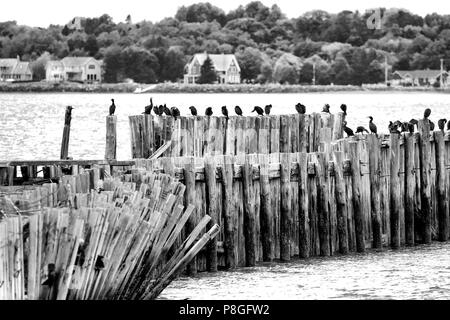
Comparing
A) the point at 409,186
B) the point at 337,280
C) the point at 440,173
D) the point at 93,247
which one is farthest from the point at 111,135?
the point at 93,247

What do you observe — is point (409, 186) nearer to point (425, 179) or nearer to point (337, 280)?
point (425, 179)

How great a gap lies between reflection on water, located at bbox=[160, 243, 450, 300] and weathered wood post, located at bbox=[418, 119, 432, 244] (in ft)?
1.27

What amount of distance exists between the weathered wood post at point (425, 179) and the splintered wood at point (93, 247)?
8.04m

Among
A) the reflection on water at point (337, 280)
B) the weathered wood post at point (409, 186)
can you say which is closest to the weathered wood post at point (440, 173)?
the weathered wood post at point (409, 186)

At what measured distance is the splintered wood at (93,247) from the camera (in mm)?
12938

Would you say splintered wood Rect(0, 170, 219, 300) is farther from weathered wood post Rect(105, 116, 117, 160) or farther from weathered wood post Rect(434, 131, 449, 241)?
weathered wood post Rect(434, 131, 449, 241)

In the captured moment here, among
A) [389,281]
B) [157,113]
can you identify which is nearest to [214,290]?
[389,281]

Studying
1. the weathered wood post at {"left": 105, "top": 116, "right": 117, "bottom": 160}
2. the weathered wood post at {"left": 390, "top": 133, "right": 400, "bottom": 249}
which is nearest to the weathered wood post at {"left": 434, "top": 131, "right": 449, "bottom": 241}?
the weathered wood post at {"left": 390, "top": 133, "right": 400, "bottom": 249}

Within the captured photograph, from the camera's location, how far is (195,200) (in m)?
19.8

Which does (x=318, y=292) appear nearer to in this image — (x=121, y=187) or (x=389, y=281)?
(x=389, y=281)

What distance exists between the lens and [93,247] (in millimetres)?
13500

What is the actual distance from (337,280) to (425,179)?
302 cm

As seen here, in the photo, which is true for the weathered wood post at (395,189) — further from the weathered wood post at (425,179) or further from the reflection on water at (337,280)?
the weathered wood post at (425,179)

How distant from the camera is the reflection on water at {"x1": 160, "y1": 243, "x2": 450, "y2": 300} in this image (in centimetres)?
1989
